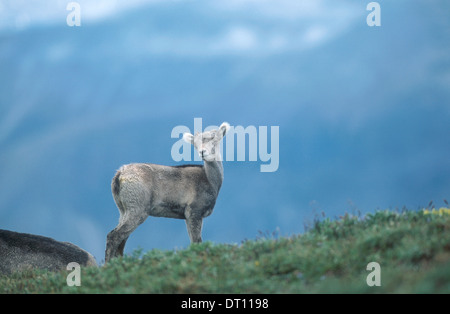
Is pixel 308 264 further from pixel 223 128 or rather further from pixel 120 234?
pixel 223 128

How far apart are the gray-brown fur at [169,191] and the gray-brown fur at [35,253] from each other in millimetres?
2215

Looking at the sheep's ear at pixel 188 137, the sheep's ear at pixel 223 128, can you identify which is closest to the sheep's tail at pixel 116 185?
the sheep's ear at pixel 188 137

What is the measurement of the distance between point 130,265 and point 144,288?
2.17 metres

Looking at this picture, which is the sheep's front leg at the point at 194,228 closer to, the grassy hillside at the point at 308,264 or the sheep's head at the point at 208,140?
the sheep's head at the point at 208,140

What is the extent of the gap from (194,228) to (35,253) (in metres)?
4.83

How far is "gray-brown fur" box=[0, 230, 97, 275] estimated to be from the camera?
1532 centimetres

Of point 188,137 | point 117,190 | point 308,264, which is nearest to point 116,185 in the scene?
point 117,190

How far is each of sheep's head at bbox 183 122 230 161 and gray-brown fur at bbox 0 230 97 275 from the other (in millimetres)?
4703

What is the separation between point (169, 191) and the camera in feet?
48.6

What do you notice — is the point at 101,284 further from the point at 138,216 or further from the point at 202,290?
the point at 138,216

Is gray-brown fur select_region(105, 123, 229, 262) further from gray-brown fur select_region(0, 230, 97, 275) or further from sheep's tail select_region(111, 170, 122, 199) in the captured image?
gray-brown fur select_region(0, 230, 97, 275)

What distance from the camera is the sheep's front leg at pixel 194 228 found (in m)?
14.5
